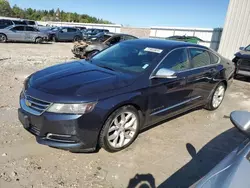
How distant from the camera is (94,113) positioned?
2852mm

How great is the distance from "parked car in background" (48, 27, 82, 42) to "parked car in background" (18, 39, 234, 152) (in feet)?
69.6

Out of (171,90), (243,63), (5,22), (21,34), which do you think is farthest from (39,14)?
(171,90)

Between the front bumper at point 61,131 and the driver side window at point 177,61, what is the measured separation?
1625 millimetres

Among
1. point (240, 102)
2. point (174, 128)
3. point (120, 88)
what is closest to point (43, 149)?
point (120, 88)

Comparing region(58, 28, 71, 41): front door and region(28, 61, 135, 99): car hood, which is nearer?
region(28, 61, 135, 99): car hood

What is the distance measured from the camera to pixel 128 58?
3.94 meters

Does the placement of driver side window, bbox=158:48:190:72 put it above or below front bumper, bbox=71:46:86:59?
above

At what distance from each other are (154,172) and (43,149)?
Result: 1.58m

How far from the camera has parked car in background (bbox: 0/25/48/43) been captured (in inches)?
693

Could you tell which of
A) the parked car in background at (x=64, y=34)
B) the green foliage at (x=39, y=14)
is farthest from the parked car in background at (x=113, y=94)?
the green foliage at (x=39, y=14)

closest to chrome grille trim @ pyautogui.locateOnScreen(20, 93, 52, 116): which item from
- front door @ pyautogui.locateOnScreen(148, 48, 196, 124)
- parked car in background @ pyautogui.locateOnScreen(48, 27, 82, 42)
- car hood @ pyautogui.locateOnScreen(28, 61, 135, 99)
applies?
car hood @ pyautogui.locateOnScreen(28, 61, 135, 99)

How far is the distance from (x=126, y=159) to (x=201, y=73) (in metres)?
2.32

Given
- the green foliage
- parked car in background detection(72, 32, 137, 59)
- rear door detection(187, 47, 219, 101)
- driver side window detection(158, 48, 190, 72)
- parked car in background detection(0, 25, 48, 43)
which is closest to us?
driver side window detection(158, 48, 190, 72)

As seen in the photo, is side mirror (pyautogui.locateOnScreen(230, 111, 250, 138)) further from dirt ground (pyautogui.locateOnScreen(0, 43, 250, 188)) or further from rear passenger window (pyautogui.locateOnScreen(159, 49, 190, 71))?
rear passenger window (pyautogui.locateOnScreen(159, 49, 190, 71))
